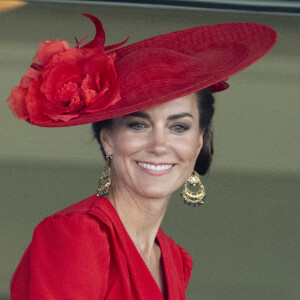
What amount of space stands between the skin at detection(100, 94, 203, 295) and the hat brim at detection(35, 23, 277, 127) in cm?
7

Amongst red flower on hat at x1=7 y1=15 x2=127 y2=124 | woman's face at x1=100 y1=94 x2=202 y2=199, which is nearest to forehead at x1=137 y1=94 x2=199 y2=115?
woman's face at x1=100 y1=94 x2=202 y2=199

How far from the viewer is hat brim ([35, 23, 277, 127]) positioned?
1.46m

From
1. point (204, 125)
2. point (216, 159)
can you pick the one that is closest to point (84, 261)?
point (204, 125)

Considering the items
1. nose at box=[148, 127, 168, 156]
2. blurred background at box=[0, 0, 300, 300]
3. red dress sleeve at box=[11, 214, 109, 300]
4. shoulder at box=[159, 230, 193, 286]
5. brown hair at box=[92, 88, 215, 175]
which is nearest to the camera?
red dress sleeve at box=[11, 214, 109, 300]

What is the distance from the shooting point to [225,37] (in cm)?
169

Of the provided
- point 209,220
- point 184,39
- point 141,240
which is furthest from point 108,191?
point 209,220

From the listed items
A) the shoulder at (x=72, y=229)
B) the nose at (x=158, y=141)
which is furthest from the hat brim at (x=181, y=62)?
the shoulder at (x=72, y=229)

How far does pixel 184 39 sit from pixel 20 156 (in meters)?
2.50

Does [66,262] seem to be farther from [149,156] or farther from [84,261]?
[149,156]

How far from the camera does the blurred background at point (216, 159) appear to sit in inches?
140

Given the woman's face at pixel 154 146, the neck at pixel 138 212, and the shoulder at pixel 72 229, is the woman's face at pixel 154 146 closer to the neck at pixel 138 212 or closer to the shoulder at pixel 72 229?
the neck at pixel 138 212

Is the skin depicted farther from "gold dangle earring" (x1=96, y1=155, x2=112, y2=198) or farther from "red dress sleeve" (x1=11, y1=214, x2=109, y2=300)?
"red dress sleeve" (x1=11, y1=214, x2=109, y2=300)

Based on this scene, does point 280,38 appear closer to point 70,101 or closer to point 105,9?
point 105,9

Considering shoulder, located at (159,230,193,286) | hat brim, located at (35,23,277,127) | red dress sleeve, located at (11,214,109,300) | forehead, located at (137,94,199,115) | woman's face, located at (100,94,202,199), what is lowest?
shoulder, located at (159,230,193,286)
